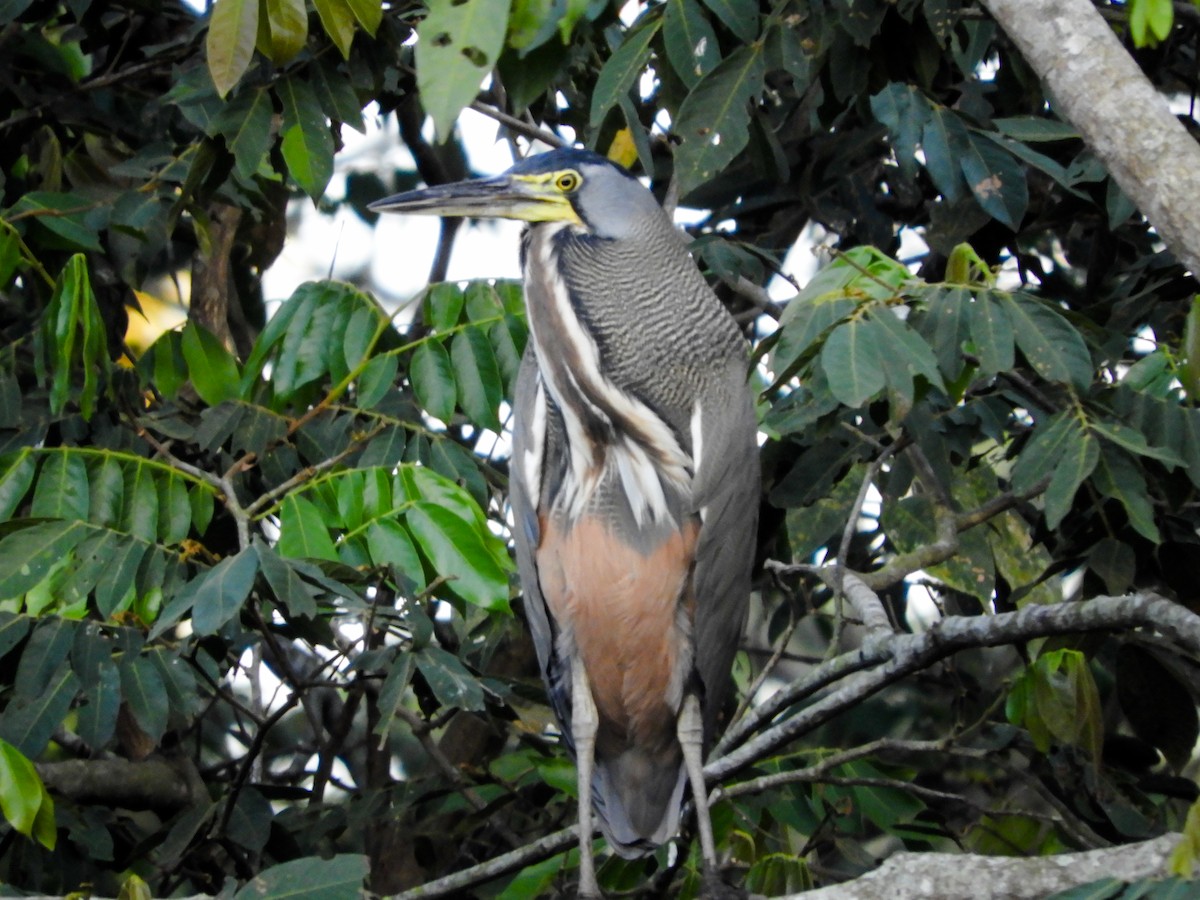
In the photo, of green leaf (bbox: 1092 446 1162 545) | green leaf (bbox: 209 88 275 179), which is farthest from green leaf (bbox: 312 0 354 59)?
green leaf (bbox: 1092 446 1162 545)

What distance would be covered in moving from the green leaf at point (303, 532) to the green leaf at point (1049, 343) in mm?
1391

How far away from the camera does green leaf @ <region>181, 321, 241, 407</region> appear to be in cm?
375

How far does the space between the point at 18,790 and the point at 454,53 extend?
1.53 m

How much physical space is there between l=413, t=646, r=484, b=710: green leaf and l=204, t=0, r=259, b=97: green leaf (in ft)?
3.88

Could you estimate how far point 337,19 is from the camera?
101 inches

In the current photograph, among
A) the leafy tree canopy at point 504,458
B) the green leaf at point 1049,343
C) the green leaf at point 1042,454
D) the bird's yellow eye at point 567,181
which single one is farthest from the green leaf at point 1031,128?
the bird's yellow eye at point 567,181

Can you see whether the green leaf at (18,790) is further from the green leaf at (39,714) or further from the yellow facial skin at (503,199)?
the yellow facial skin at (503,199)

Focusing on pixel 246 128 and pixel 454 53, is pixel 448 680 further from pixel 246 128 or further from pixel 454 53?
pixel 454 53

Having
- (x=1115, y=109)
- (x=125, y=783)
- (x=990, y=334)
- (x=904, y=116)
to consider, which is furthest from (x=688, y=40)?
(x=125, y=783)

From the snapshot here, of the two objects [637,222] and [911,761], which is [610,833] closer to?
[637,222]

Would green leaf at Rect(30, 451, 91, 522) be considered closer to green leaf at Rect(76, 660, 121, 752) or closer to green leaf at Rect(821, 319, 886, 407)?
green leaf at Rect(76, 660, 121, 752)

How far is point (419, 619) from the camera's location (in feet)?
10.0

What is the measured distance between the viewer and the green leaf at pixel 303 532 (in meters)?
3.14

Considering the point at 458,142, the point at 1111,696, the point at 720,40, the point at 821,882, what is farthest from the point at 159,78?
the point at 1111,696
